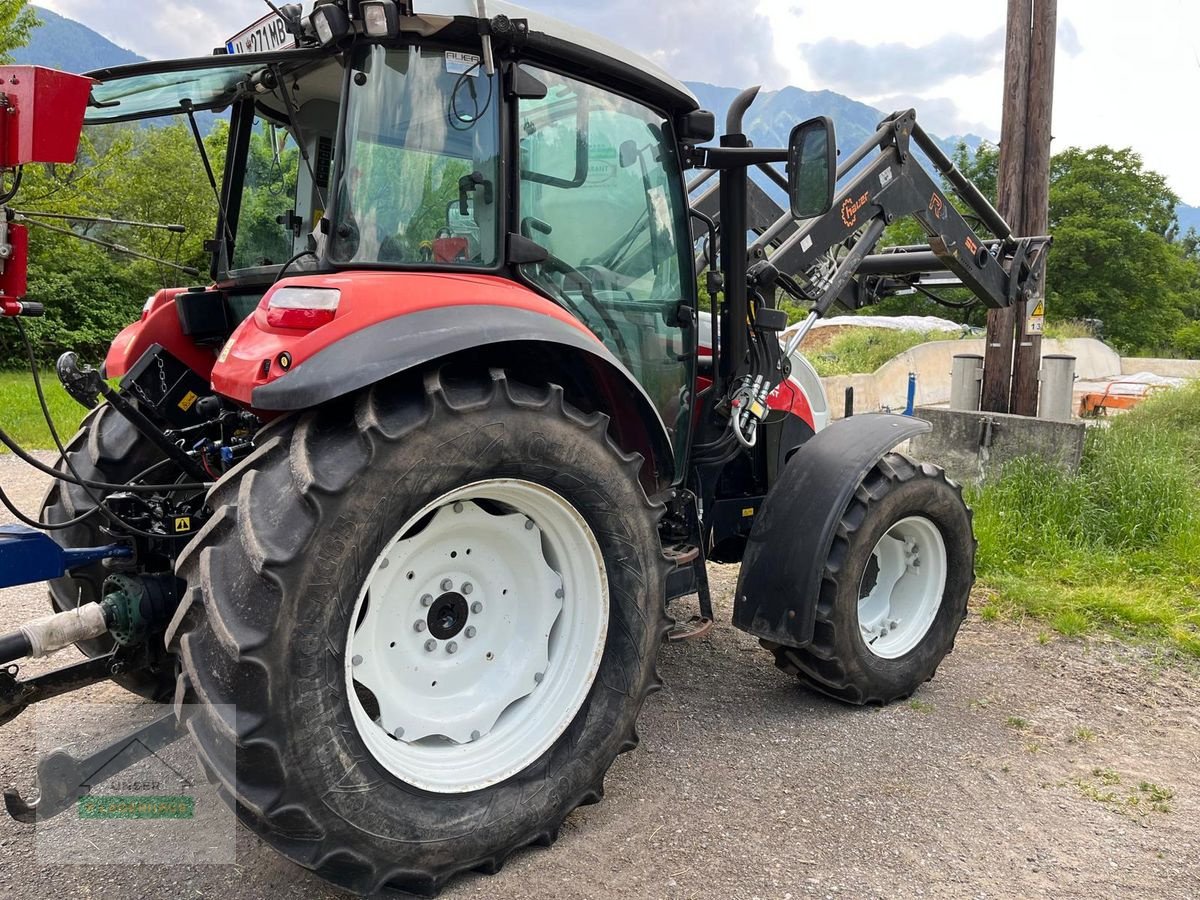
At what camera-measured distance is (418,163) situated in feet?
8.80

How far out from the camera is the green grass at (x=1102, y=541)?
16.1 ft

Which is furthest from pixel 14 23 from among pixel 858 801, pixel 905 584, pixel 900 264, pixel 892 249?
pixel 858 801

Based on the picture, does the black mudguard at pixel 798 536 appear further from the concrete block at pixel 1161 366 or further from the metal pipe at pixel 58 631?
the concrete block at pixel 1161 366

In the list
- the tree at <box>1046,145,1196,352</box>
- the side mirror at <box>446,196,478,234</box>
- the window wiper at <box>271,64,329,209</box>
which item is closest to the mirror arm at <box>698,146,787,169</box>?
the side mirror at <box>446,196,478,234</box>

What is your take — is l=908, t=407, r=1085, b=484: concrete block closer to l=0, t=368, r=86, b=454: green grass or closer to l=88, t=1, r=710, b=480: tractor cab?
l=88, t=1, r=710, b=480: tractor cab

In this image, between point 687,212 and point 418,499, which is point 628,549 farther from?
point 687,212

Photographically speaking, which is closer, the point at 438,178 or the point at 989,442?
Result: the point at 438,178

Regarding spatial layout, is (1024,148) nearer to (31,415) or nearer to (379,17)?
(379,17)

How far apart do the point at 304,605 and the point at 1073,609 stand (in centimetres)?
433

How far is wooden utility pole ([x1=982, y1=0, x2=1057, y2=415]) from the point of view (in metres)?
7.15

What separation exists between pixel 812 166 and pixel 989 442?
4446 millimetres

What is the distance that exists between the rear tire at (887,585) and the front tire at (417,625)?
98 centimetres

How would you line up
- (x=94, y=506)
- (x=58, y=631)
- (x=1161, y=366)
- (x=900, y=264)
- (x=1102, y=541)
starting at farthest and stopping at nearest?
(x=1161, y=366), (x=1102, y=541), (x=900, y=264), (x=94, y=506), (x=58, y=631)

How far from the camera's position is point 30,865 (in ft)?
8.43
